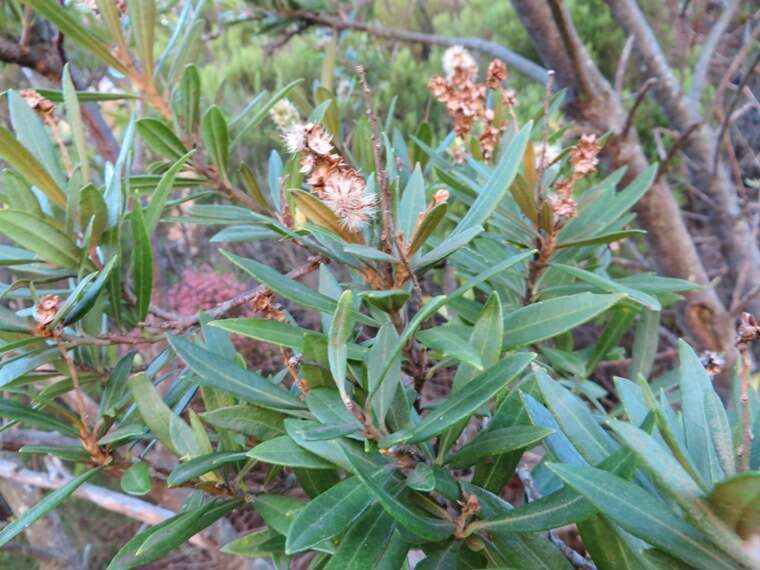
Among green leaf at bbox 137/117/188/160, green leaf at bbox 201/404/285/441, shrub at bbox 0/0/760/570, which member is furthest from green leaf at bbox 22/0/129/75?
green leaf at bbox 201/404/285/441

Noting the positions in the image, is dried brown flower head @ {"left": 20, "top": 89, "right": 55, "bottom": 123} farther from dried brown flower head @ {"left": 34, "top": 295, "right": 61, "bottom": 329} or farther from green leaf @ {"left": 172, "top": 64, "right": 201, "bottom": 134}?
dried brown flower head @ {"left": 34, "top": 295, "right": 61, "bottom": 329}

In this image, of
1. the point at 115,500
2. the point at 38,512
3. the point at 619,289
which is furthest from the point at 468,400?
the point at 115,500

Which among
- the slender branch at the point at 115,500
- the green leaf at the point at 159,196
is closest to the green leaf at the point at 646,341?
the green leaf at the point at 159,196

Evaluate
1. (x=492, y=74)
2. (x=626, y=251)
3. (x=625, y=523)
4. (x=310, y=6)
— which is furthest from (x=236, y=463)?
(x=626, y=251)

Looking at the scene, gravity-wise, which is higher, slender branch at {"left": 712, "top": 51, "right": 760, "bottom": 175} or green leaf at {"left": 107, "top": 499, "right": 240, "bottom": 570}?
slender branch at {"left": 712, "top": 51, "right": 760, "bottom": 175}

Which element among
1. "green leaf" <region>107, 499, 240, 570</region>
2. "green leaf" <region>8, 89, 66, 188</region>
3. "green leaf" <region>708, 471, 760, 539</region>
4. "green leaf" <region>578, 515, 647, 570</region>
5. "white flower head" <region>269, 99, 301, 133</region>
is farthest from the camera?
"white flower head" <region>269, 99, 301, 133</region>

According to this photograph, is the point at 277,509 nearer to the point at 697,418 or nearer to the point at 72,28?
the point at 697,418

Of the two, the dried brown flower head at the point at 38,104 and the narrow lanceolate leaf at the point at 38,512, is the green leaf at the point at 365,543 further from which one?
the dried brown flower head at the point at 38,104
